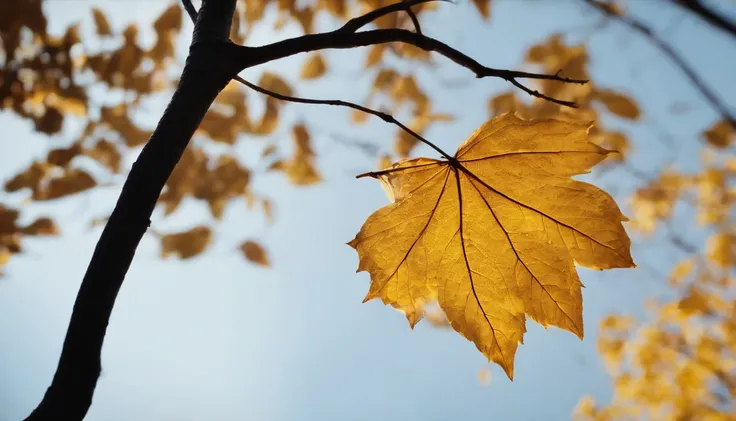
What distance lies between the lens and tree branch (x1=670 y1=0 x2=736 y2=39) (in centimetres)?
125

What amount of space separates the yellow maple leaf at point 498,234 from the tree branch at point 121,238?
28 centimetres

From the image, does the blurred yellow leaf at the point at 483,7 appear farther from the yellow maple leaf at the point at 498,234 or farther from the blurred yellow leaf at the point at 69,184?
the blurred yellow leaf at the point at 69,184

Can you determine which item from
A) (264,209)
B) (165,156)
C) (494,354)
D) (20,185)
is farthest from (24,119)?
(494,354)

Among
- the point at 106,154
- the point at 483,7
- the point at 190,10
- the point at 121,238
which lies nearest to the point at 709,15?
the point at 483,7

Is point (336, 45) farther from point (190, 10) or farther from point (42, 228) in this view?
point (42, 228)

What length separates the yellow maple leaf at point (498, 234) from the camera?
61cm

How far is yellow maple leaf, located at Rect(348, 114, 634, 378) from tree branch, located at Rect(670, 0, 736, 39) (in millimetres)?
1043

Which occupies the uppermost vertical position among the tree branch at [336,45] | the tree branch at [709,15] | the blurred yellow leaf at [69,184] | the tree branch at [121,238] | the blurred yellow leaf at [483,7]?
the blurred yellow leaf at [483,7]

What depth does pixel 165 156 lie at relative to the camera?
1.20 ft

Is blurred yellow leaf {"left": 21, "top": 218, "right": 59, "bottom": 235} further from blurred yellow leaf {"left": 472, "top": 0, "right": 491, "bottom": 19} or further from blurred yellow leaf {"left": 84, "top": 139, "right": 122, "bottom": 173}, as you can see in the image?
blurred yellow leaf {"left": 472, "top": 0, "right": 491, "bottom": 19}

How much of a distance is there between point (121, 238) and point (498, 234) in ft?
1.76

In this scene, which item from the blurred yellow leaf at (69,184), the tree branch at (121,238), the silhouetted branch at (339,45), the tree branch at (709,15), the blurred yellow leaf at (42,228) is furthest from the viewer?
the blurred yellow leaf at (42,228)

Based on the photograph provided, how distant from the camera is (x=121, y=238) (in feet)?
1.10

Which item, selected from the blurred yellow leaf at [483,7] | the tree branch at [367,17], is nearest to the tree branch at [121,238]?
the tree branch at [367,17]
